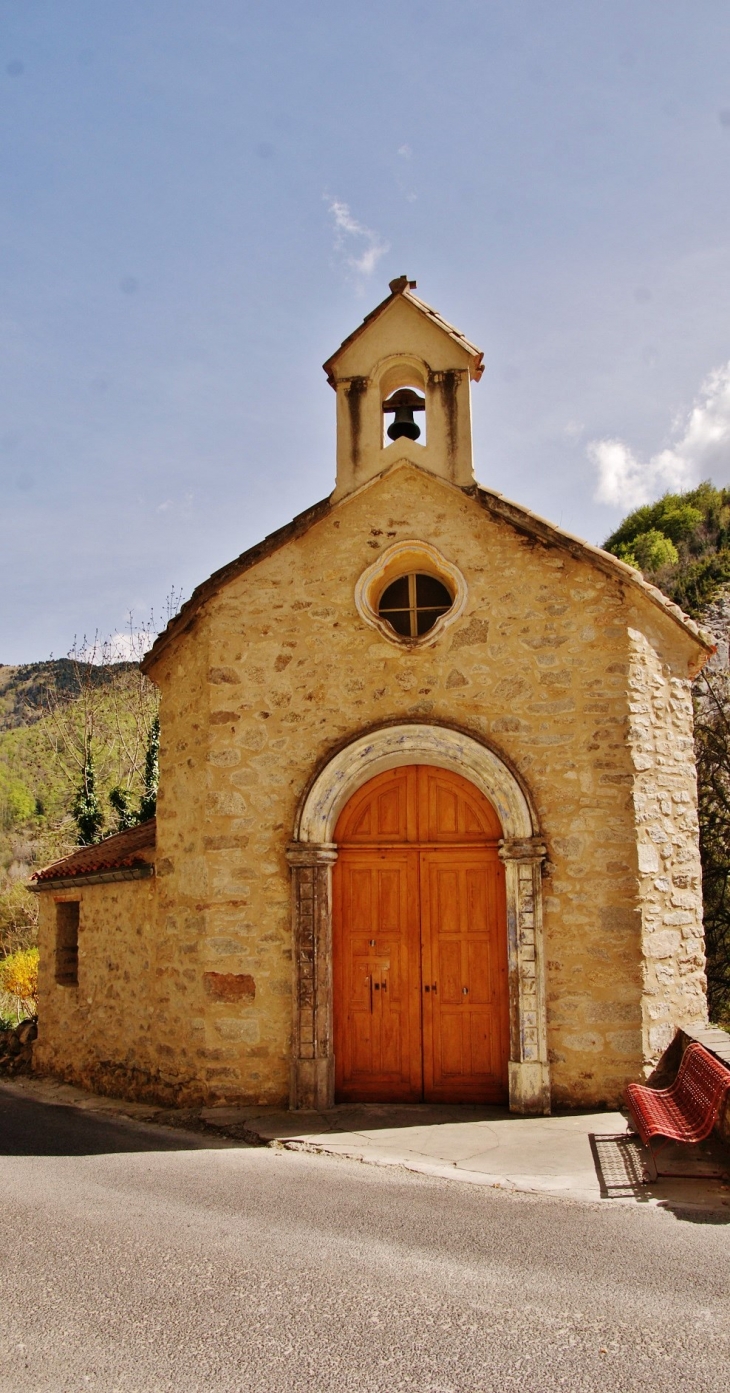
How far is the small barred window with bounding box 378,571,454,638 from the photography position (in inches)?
356

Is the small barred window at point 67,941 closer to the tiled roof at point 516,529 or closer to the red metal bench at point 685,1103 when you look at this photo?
the tiled roof at point 516,529

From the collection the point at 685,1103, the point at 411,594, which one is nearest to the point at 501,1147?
the point at 685,1103

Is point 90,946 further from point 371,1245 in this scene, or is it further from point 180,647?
point 371,1245

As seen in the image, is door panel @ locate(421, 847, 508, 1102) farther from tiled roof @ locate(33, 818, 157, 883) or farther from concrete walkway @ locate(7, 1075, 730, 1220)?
tiled roof @ locate(33, 818, 157, 883)

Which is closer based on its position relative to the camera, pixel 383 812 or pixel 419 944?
pixel 419 944

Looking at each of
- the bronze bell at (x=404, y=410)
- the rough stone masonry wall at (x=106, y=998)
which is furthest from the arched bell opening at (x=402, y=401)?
the rough stone masonry wall at (x=106, y=998)

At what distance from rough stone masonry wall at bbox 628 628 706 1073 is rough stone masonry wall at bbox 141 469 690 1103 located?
117 millimetres

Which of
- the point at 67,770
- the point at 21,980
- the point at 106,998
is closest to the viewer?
the point at 106,998

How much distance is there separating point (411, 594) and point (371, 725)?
4.48 ft

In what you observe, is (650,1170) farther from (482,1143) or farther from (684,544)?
(684,544)

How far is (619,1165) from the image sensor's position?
6.54 metres

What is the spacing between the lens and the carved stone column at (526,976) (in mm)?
7902

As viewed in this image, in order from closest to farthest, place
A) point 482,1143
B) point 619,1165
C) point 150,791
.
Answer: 1. point 619,1165
2. point 482,1143
3. point 150,791

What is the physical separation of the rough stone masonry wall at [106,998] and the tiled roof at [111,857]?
0.21m
